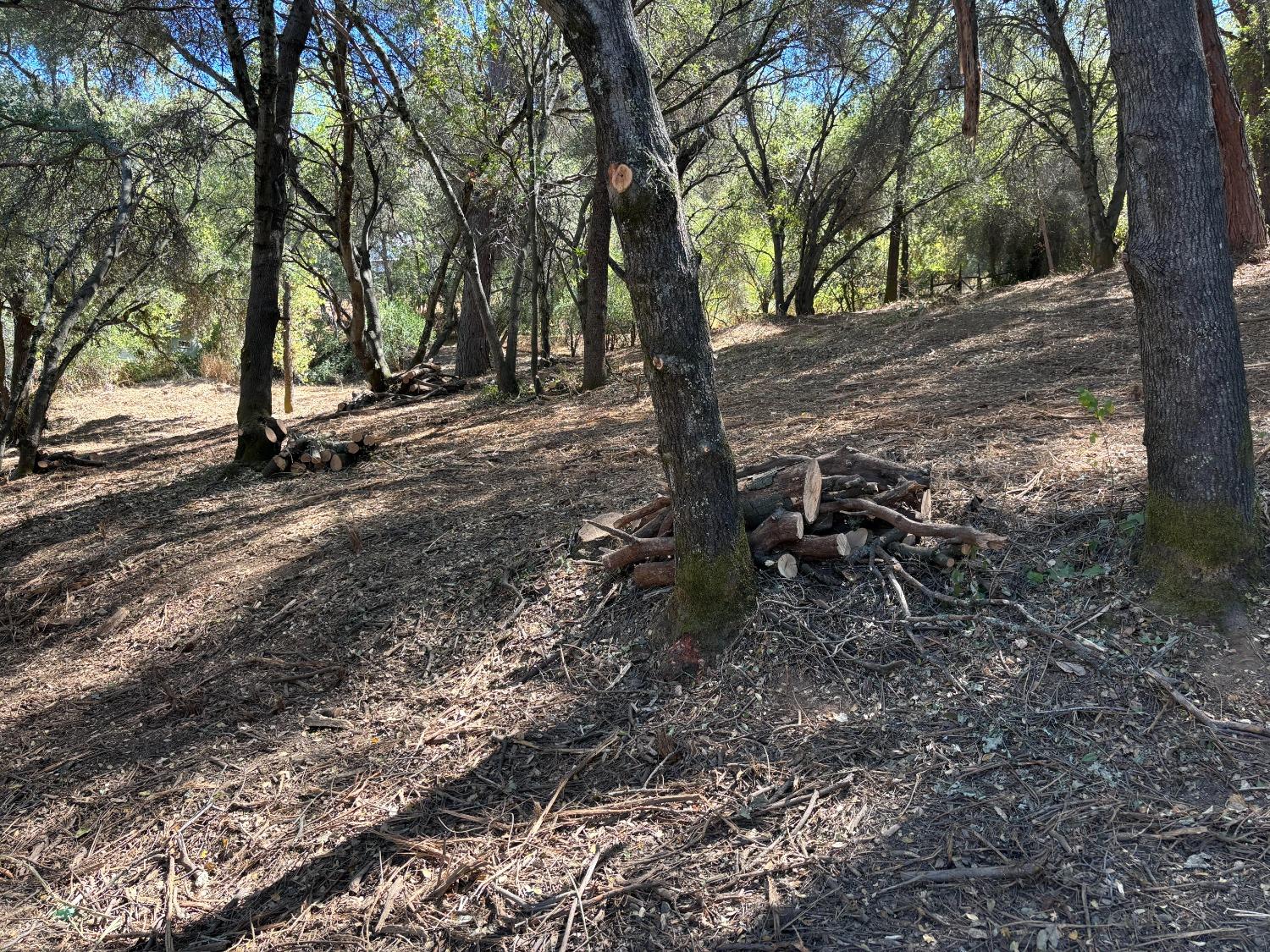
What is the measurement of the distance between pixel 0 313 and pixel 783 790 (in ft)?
46.3

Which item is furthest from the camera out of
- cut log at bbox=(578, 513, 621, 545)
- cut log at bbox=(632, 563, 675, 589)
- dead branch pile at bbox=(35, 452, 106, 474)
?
dead branch pile at bbox=(35, 452, 106, 474)

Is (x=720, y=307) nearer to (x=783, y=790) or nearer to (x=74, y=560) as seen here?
(x=74, y=560)

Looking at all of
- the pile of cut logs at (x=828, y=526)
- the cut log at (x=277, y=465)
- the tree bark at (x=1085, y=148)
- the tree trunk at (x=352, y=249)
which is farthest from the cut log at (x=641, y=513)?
the tree bark at (x=1085, y=148)

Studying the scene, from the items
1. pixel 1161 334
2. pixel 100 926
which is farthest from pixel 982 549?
pixel 100 926

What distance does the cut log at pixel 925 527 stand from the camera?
3715 mm

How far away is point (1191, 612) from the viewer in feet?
10.6

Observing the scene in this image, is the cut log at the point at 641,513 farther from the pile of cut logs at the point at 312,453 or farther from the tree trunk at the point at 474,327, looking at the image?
the tree trunk at the point at 474,327

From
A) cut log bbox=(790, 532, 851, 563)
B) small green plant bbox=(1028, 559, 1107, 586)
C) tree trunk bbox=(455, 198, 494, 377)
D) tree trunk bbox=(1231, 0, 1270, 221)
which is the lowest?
small green plant bbox=(1028, 559, 1107, 586)

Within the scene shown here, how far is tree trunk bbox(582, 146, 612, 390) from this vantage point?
36.7 ft

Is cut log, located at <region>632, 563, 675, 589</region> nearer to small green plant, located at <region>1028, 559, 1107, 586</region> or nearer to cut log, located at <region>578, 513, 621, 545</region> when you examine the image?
cut log, located at <region>578, 513, 621, 545</region>

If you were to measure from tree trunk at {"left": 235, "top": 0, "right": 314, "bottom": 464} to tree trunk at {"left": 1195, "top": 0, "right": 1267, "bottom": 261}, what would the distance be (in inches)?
337

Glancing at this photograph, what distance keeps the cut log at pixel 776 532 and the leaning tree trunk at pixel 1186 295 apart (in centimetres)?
150

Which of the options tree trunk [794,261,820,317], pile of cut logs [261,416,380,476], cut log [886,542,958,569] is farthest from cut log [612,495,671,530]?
tree trunk [794,261,820,317]

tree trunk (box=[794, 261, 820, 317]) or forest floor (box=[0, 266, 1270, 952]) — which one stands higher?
tree trunk (box=[794, 261, 820, 317])
